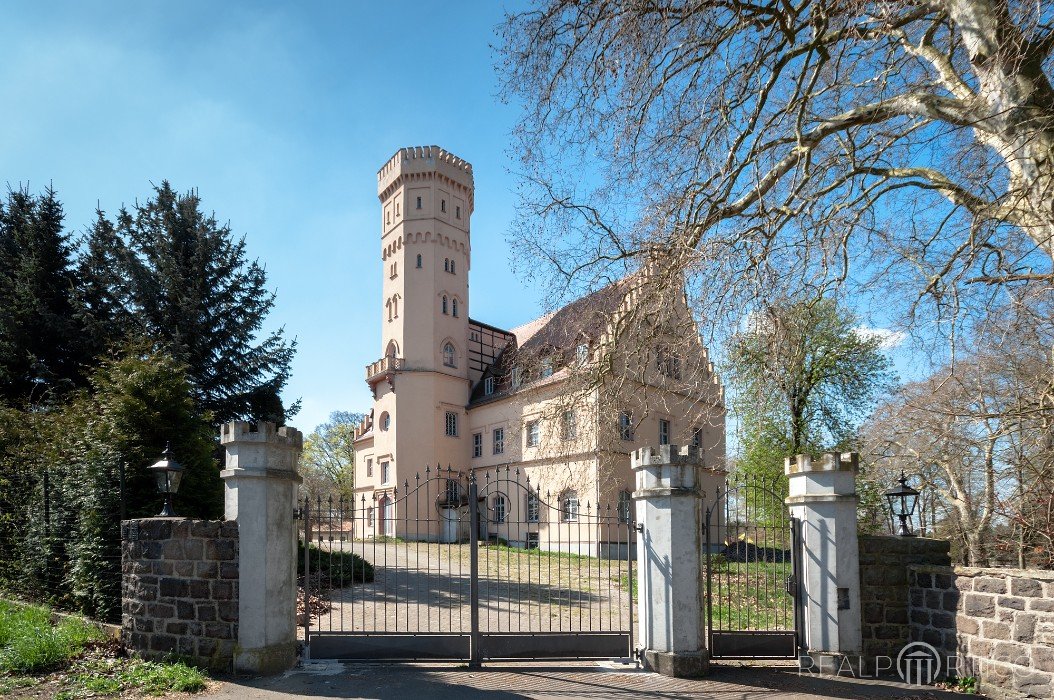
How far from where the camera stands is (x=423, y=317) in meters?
34.5

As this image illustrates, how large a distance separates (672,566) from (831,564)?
1.86m

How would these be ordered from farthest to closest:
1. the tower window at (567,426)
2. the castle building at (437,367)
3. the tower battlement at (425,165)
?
the tower battlement at (425,165)
the castle building at (437,367)
the tower window at (567,426)

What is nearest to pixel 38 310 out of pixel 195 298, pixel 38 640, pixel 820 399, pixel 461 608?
pixel 195 298

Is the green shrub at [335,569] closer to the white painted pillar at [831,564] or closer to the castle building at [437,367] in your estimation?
the white painted pillar at [831,564]

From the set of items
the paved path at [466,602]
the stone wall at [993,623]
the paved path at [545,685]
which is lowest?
the paved path at [466,602]

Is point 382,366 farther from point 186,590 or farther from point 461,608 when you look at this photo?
point 186,590

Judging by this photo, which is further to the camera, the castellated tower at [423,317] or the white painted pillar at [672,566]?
the castellated tower at [423,317]

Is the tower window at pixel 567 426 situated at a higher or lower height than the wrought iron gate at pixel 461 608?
higher


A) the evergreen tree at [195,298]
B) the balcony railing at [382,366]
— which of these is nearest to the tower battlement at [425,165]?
the balcony railing at [382,366]

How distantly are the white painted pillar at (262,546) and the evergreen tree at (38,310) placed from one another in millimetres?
12521

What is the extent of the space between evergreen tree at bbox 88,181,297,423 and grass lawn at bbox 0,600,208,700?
34.6ft

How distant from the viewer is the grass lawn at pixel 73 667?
6.97 meters

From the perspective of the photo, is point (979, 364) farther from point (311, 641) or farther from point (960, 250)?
point (311, 641)

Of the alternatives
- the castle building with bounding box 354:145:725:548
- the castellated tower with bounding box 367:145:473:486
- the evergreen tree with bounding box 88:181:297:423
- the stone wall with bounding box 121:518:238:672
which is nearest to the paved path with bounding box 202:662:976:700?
the stone wall with bounding box 121:518:238:672
